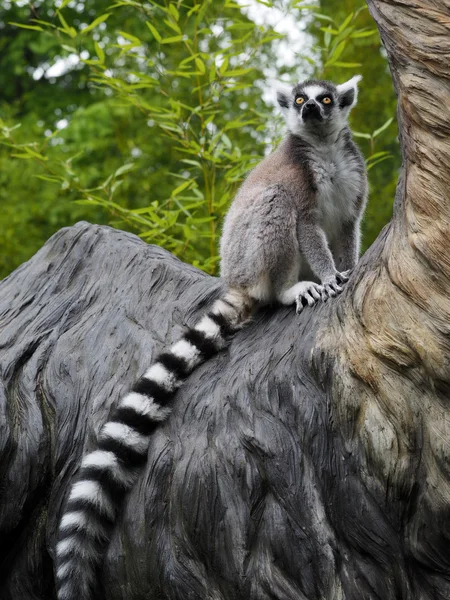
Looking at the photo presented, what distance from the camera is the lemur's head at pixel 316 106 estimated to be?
410cm

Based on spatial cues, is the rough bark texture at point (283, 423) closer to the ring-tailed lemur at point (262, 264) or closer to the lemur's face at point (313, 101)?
the ring-tailed lemur at point (262, 264)

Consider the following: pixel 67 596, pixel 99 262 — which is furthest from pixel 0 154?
pixel 67 596

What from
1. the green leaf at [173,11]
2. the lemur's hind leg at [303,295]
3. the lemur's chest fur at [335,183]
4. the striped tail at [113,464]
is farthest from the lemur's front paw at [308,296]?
the green leaf at [173,11]

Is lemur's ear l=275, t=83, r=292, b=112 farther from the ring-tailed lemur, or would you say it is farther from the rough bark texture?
the rough bark texture

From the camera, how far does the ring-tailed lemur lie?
10.8 ft

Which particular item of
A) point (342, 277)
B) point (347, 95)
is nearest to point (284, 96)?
point (347, 95)

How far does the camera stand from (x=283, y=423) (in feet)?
10.2

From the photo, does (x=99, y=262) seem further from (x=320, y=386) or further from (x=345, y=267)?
(x=320, y=386)

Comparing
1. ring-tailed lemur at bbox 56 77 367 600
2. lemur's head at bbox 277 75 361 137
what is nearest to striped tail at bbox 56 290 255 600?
ring-tailed lemur at bbox 56 77 367 600

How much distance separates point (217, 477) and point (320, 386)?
1.75 ft

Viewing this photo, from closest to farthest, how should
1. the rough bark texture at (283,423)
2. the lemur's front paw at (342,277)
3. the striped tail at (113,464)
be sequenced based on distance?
the rough bark texture at (283,423) → the striped tail at (113,464) → the lemur's front paw at (342,277)

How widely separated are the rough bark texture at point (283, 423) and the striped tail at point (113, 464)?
0.06 m

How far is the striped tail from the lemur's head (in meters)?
1.22

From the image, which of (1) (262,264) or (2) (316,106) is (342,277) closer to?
(1) (262,264)
